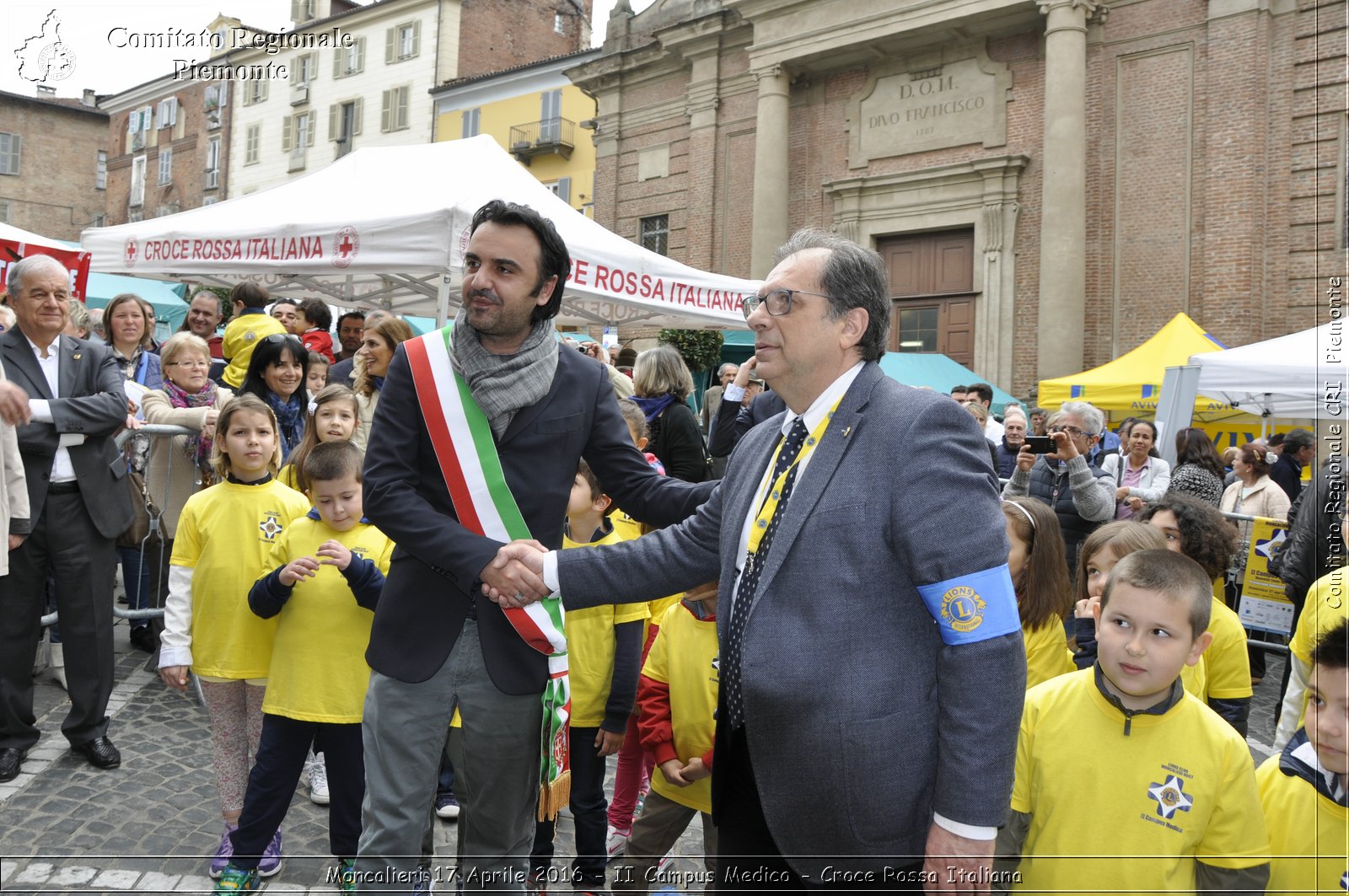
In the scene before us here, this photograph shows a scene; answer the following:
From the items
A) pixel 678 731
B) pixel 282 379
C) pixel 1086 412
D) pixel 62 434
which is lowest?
pixel 678 731

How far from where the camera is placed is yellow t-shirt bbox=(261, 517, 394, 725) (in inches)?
134

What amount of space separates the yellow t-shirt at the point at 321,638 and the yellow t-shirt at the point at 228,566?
0.67 feet

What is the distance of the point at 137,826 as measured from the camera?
3.86 meters

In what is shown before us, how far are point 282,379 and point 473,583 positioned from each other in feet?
11.5

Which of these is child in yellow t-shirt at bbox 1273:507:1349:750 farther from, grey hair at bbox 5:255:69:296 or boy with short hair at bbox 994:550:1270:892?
grey hair at bbox 5:255:69:296

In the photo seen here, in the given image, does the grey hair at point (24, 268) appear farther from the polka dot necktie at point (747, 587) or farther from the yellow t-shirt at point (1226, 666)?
the yellow t-shirt at point (1226, 666)

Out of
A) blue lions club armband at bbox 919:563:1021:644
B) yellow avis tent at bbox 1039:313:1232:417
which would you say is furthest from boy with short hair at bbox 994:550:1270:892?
yellow avis tent at bbox 1039:313:1232:417

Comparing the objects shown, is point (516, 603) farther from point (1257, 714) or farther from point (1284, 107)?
point (1284, 107)

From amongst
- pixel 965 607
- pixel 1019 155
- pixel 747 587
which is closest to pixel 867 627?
pixel 965 607

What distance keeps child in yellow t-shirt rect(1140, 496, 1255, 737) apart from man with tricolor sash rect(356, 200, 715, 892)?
1.94 metres

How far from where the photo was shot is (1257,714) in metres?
6.45

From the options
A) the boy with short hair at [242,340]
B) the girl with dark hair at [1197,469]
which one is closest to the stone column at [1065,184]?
the girl with dark hair at [1197,469]

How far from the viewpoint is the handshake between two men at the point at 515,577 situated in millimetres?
2400

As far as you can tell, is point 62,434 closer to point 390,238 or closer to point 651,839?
point 390,238
